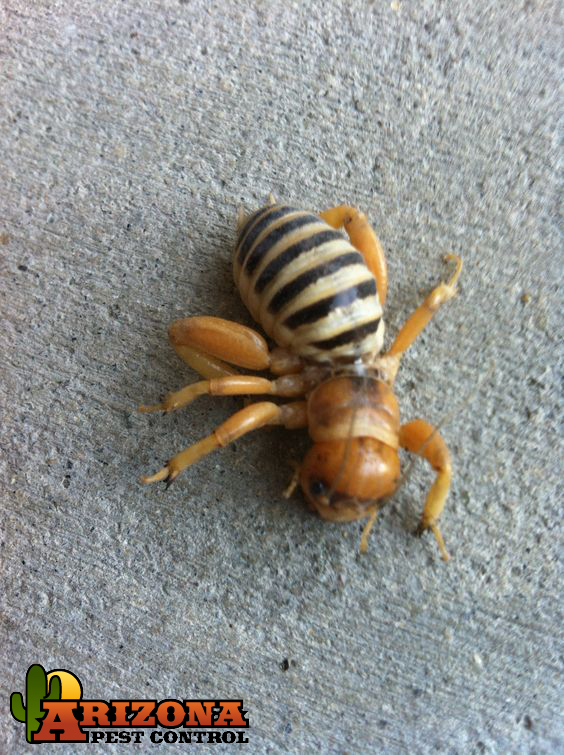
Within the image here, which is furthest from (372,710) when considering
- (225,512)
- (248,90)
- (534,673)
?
(248,90)

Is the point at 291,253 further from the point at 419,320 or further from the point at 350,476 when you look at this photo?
the point at 350,476

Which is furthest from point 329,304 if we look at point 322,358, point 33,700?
point 33,700

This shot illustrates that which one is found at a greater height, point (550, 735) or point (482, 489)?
point (482, 489)

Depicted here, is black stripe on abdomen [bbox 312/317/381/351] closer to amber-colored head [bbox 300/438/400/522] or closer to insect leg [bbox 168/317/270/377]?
insect leg [bbox 168/317/270/377]

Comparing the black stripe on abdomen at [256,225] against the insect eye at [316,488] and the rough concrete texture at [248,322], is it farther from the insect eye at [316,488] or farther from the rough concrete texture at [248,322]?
the insect eye at [316,488]

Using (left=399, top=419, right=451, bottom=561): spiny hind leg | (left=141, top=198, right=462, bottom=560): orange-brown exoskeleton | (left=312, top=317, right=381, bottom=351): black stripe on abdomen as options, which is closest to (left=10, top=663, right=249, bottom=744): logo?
(left=141, top=198, right=462, bottom=560): orange-brown exoskeleton


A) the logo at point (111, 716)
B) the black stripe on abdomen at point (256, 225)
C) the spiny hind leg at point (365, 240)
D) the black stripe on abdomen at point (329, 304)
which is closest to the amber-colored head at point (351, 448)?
the black stripe on abdomen at point (329, 304)

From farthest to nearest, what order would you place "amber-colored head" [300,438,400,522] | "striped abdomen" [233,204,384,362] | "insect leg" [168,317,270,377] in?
"insect leg" [168,317,270,377]
"striped abdomen" [233,204,384,362]
"amber-colored head" [300,438,400,522]

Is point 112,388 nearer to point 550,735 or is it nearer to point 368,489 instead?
point 368,489
